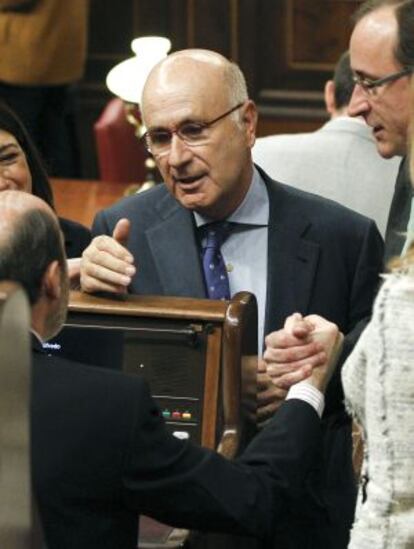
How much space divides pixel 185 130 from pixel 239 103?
142 millimetres

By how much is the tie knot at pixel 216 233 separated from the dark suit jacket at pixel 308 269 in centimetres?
3

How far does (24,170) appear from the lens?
12.4 ft

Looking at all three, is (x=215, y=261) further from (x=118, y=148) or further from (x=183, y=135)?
(x=118, y=148)

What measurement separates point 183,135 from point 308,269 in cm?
38

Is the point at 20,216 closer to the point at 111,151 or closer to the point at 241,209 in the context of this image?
the point at 241,209

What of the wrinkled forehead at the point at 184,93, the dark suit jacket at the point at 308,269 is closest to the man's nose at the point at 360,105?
the dark suit jacket at the point at 308,269

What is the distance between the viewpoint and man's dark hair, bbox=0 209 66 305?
2717mm

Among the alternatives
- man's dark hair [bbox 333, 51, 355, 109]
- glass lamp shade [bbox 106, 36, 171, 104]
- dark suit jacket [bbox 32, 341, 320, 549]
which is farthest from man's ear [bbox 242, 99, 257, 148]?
glass lamp shade [bbox 106, 36, 171, 104]

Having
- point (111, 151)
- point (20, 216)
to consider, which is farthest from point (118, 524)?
point (111, 151)

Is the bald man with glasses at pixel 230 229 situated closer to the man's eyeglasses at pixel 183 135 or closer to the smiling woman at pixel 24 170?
the man's eyeglasses at pixel 183 135

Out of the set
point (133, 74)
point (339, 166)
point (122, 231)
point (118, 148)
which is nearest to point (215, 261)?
point (122, 231)

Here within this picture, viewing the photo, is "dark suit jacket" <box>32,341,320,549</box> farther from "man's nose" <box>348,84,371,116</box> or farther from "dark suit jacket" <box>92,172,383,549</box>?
"man's nose" <box>348,84,371,116</box>

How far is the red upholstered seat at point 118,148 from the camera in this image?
22.5ft

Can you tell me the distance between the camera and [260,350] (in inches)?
135
